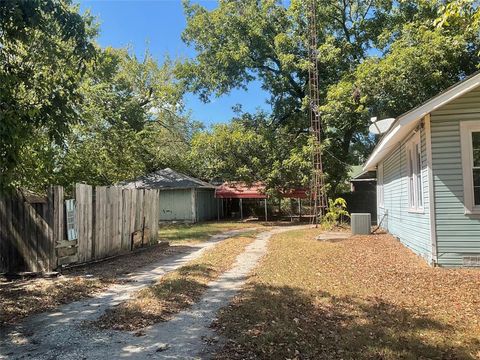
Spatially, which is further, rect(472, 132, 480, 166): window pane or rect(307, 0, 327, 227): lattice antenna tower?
rect(307, 0, 327, 227): lattice antenna tower

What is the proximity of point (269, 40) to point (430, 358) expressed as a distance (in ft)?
84.4

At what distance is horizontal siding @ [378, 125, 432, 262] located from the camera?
9.24 m

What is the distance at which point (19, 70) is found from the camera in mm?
5988

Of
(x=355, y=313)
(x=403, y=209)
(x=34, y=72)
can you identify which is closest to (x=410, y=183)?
(x=403, y=209)

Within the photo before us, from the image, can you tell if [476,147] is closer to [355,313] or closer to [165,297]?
[355,313]

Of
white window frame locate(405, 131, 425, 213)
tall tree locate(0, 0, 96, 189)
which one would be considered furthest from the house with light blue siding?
tall tree locate(0, 0, 96, 189)

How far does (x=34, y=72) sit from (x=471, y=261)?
8.59 m

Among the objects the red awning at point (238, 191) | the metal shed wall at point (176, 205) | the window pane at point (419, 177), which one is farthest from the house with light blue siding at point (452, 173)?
the metal shed wall at point (176, 205)

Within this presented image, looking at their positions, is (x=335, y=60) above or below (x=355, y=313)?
above

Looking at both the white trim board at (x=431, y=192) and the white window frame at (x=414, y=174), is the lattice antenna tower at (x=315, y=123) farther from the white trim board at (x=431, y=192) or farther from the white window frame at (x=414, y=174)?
the white trim board at (x=431, y=192)

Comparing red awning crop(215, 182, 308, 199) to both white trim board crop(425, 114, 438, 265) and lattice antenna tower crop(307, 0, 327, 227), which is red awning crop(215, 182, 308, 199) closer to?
lattice antenna tower crop(307, 0, 327, 227)

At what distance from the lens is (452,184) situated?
862 centimetres

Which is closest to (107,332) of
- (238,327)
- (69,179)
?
(238,327)

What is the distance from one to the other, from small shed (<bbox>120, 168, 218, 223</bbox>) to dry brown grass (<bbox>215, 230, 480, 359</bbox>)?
64.4 ft
